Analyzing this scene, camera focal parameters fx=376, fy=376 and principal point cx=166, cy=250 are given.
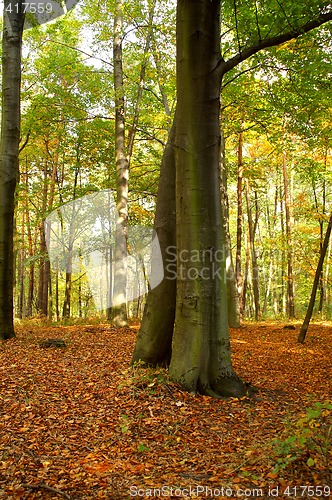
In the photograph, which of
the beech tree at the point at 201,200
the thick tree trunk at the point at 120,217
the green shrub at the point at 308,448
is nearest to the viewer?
the green shrub at the point at 308,448

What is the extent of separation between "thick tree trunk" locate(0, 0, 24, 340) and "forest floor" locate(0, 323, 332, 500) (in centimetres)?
177

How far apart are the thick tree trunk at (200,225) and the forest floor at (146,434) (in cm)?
40

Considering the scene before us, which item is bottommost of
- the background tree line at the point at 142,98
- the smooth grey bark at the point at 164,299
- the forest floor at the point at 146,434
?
the forest floor at the point at 146,434

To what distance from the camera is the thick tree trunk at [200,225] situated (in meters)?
5.24

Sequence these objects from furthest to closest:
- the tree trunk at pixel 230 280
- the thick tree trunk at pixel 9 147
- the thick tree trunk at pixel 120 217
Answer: the tree trunk at pixel 230 280
the thick tree trunk at pixel 120 217
the thick tree trunk at pixel 9 147

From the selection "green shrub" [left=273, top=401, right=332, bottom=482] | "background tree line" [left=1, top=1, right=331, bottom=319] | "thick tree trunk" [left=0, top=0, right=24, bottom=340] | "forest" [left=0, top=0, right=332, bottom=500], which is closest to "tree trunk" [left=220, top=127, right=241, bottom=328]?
"forest" [left=0, top=0, right=332, bottom=500]

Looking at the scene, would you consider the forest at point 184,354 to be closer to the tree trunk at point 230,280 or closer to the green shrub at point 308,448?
the green shrub at point 308,448

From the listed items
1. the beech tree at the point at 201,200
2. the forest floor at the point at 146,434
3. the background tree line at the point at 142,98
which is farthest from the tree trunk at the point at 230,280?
the beech tree at the point at 201,200

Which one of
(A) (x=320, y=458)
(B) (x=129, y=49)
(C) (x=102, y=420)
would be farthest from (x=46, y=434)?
(B) (x=129, y=49)

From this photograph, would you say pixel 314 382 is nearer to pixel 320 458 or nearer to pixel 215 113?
pixel 320 458

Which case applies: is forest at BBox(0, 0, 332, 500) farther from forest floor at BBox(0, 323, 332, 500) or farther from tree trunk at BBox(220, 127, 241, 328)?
tree trunk at BBox(220, 127, 241, 328)

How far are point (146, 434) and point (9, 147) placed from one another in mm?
7142

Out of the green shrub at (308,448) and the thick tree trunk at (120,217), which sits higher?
the thick tree trunk at (120,217)

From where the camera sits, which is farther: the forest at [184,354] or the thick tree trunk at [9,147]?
the thick tree trunk at [9,147]
